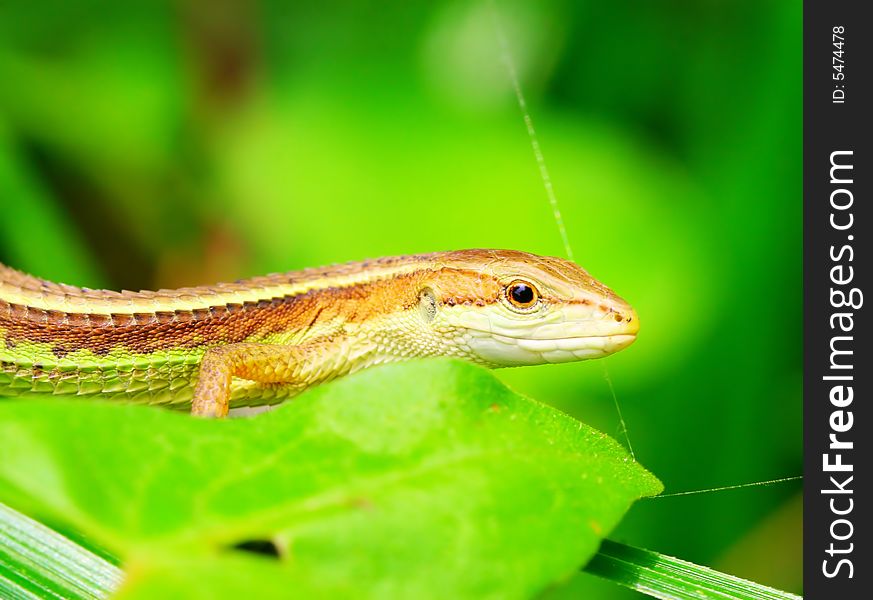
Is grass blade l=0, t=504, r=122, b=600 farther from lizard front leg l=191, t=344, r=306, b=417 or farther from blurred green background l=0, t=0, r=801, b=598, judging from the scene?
blurred green background l=0, t=0, r=801, b=598

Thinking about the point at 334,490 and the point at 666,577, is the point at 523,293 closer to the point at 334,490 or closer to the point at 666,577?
the point at 666,577

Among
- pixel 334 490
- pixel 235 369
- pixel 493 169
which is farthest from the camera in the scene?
pixel 493 169

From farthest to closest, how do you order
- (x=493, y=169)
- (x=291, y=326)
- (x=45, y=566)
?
(x=493, y=169) → (x=291, y=326) → (x=45, y=566)

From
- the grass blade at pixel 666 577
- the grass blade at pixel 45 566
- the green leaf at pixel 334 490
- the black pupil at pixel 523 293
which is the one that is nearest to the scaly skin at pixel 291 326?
the black pupil at pixel 523 293

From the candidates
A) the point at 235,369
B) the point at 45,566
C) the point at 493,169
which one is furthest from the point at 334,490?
the point at 493,169

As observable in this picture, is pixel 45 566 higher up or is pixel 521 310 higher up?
pixel 521 310

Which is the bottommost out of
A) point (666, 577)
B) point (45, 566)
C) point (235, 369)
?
point (45, 566)

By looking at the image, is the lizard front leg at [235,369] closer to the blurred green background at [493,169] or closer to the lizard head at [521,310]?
the lizard head at [521,310]

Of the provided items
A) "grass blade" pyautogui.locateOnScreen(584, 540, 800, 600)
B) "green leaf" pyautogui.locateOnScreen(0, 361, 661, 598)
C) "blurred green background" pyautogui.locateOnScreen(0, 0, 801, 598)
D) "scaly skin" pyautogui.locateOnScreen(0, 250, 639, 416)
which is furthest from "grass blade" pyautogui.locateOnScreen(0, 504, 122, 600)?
"blurred green background" pyautogui.locateOnScreen(0, 0, 801, 598)
